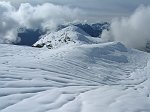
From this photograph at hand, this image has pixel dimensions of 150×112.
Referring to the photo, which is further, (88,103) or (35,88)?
(35,88)

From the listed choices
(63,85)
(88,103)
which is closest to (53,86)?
(63,85)

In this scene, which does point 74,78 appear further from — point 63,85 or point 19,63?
point 19,63

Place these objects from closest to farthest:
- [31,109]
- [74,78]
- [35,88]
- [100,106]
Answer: [31,109] < [100,106] < [35,88] < [74,78]

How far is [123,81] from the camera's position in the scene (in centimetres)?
1991

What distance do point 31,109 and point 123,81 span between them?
33.6 feet

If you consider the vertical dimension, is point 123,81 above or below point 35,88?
below

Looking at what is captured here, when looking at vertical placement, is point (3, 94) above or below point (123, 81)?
above

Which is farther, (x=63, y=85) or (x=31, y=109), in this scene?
(x=63, y=85)

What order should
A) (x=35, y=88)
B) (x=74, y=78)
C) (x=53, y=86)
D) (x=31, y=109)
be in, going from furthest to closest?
1. (x=74, y=78)
2. (x=53, y=86)
3. (x=35, y=88)
4. (x=31, y=109)

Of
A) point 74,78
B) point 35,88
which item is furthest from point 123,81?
point 35,88

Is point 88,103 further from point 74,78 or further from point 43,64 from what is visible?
point 43,64

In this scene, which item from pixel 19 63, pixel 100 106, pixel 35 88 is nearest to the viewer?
pixel 100 106

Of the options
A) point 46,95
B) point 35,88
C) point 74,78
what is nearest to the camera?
point 46,95

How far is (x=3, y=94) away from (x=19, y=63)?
26.0 feet
